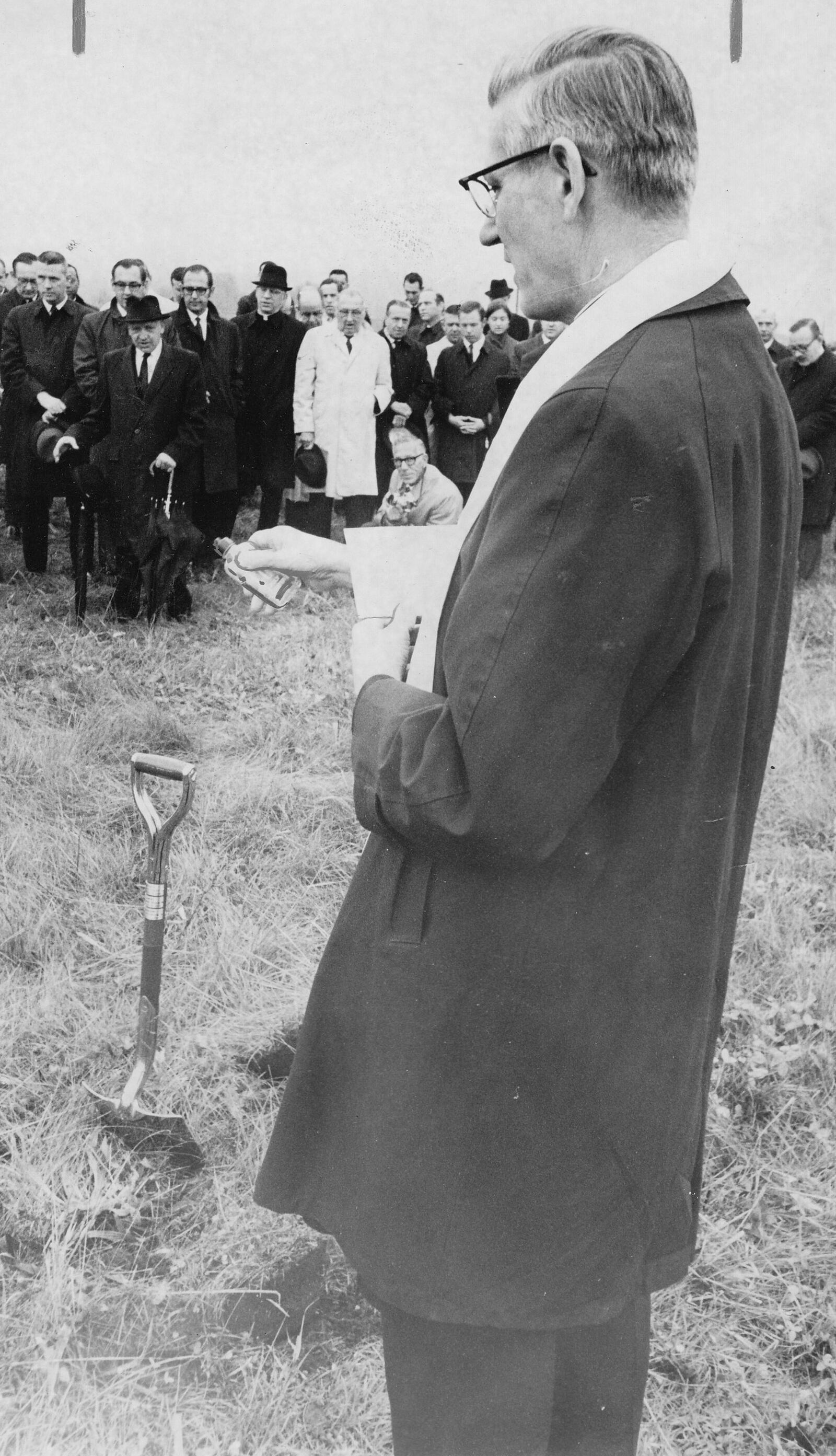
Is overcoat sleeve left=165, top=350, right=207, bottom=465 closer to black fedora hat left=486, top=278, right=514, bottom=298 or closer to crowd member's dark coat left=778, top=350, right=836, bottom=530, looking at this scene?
crowd member's dark coat left=778, top=350, right=836, bottom=530

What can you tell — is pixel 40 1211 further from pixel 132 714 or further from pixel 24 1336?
pixel 132 714

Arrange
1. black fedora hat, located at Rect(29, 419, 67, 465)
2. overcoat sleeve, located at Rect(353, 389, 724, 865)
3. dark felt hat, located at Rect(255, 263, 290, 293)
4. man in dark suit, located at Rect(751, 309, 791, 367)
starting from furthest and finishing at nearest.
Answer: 1. man in dark suit, located at Rect(751, 309, 791, 367)
2. dark felt hat, located at Rect(255, 263, 290, 293)
3. black fedora hat, located at Rect(29, 419, 67, 465)
4. overcoat sleeve, located at Rect(353, 389, 724, 865)

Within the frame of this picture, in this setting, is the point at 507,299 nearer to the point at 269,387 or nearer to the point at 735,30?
the point at 269,387

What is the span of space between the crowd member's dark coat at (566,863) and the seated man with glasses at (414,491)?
593 centimetres

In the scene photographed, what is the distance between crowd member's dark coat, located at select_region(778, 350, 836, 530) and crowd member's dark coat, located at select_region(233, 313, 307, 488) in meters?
3.40

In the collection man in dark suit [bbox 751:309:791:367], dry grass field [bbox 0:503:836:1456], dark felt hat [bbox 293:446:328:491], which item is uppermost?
man in dark suit [bbox 751:309:791:367]

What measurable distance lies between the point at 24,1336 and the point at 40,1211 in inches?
12.1

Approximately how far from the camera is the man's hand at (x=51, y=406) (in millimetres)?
7508

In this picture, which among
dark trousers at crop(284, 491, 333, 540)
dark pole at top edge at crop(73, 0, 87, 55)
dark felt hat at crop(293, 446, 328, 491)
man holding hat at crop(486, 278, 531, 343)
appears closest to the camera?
dark pole at top edge at crop(73, 0, 87, 55)

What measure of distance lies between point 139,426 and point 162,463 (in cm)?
24

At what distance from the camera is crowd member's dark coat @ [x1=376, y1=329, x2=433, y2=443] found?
9.58 meters

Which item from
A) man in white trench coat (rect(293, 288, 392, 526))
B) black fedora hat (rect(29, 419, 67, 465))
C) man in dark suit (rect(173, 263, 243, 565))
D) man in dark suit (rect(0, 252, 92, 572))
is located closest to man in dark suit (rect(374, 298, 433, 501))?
man in white trench coat (rect(293, 288, 392, 526))

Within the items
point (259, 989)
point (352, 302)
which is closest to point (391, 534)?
point (259, 989)

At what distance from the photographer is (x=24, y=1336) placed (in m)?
2.19
